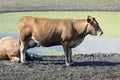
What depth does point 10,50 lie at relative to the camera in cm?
1314

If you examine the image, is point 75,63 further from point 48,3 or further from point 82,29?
point 48,3

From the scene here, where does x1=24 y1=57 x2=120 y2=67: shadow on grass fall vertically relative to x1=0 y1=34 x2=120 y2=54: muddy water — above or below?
above

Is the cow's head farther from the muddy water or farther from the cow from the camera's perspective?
the muddy water

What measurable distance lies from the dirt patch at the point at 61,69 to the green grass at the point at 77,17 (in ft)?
18.7

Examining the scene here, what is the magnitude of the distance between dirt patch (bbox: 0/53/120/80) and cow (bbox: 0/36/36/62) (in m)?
0.18

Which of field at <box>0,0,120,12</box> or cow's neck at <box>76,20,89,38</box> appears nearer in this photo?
cow's neck at <box>76,20,89,38</box>

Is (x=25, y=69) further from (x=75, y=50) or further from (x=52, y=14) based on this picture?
(x=52, y=14)

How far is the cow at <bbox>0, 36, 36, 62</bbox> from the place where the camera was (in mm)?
13070

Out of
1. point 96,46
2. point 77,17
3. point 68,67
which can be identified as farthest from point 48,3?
point 68,67

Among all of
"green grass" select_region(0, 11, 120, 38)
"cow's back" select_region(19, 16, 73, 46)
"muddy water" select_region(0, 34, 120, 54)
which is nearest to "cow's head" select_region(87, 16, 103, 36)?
"cow's back" select_region(19, 16, 73, 46)

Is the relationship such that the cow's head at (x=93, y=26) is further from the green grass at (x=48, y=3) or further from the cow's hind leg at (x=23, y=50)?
the green grass at (x=48, y=3)

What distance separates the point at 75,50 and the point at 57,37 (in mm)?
3858

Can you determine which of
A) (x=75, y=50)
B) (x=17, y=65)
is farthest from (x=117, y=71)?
(x=75, y=50)

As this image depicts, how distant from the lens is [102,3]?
31562mm
